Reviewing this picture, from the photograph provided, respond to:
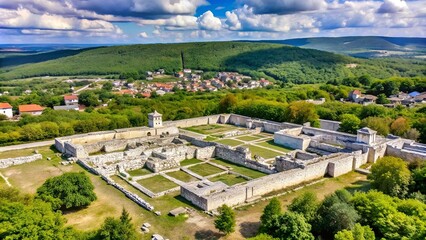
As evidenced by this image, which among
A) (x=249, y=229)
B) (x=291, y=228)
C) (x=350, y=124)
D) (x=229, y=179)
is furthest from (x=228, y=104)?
(x=291, y=228)

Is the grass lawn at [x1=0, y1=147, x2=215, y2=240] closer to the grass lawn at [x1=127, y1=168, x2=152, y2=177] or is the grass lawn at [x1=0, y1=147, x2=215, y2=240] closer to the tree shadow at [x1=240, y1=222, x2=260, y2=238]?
the tree shadow at [x1=240, y1=222, x2=260, y2=238]

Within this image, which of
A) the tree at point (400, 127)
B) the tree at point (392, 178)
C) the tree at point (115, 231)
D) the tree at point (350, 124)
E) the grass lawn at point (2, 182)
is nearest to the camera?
the tree at point (115, 231)

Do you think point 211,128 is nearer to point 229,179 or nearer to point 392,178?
point 229,179

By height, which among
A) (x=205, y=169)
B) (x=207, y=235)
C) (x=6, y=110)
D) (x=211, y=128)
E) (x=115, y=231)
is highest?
(x=115, y=231)

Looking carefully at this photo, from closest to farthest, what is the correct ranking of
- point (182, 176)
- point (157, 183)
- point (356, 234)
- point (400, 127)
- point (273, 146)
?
1. point (356, 234)
2. point (157, 183)
3. point (182, 176)
4. point (400, 127)
5. point (273, 146)

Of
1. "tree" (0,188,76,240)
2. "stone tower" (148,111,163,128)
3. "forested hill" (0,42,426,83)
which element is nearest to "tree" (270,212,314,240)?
"tree" (0,188,76,240)

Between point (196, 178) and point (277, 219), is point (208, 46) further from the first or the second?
point (277, 219)

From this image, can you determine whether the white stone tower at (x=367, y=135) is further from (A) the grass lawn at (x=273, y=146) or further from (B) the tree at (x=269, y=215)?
(B) the tree at (x=269, y=215)

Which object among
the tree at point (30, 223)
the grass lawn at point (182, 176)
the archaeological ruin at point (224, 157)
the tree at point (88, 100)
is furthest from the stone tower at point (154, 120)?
the tree at point (88, 100)
